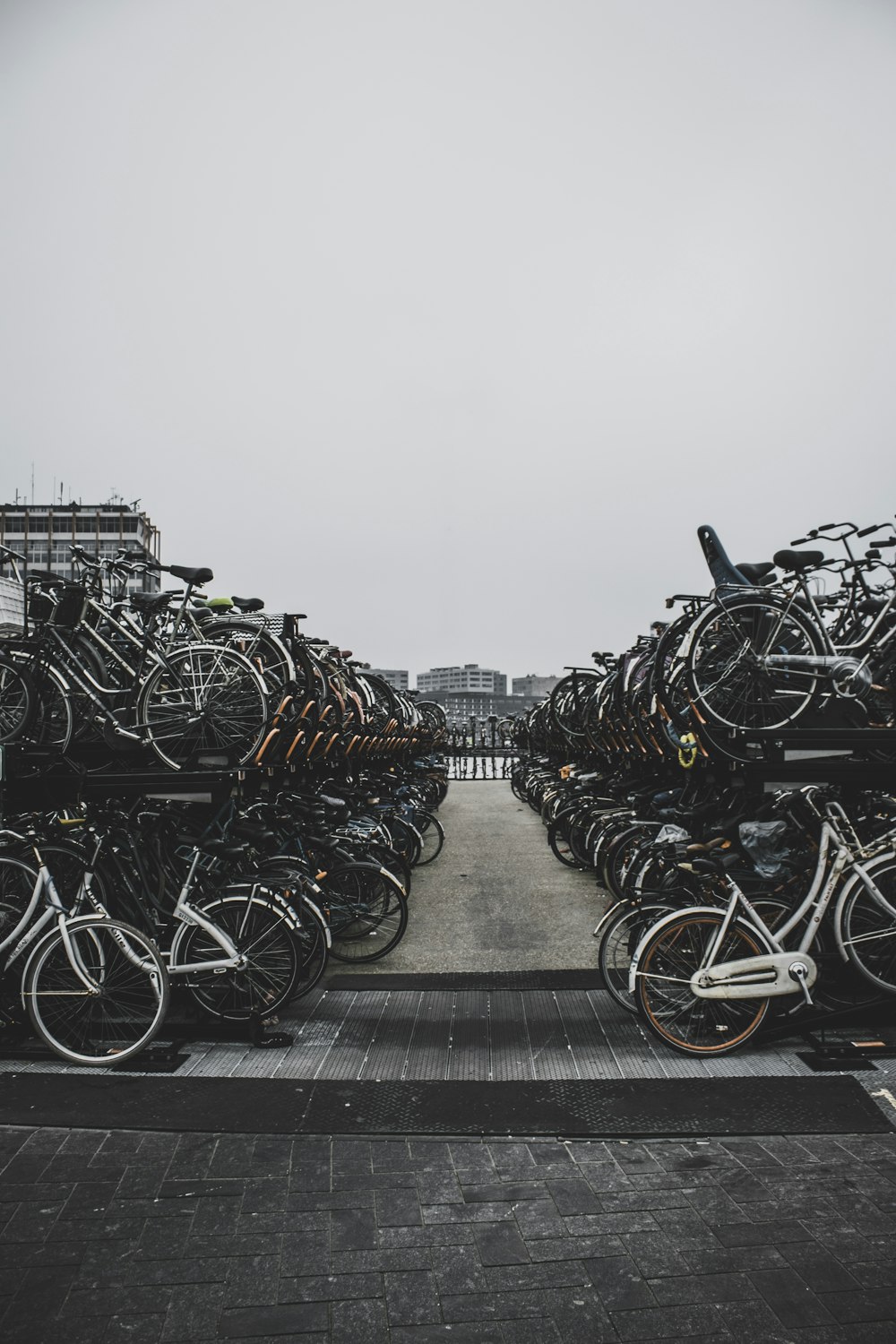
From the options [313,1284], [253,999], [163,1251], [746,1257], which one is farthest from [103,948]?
[746,1257]

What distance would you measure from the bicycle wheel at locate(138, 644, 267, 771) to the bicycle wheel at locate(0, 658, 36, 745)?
2.54ft

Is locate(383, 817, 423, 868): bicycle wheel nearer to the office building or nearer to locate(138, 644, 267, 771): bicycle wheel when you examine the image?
locate(138, 644, 267, 771): bicycle wheel

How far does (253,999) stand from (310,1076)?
68 cm

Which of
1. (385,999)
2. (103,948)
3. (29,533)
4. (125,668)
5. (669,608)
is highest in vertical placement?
(29,533)

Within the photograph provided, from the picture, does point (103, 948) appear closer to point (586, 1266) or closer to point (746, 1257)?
A: point (586, 1266)

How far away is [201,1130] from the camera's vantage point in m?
3.43

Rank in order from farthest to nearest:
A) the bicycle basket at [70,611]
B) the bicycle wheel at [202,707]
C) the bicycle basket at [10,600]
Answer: the bicycle basket at [10,600]
the bicycle basket at [70,611]
the bicycle wheel at [202,707]

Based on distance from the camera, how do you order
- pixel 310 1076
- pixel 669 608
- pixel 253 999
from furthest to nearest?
1. pixel 669 608
2. pixel 253 999
3. pixel 310 1076

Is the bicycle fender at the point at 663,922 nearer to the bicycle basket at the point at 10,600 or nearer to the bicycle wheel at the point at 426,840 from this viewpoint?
the bicycle basket at the point at 10,600

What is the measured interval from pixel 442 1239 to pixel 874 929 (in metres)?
3.03

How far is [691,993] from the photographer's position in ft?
13.9

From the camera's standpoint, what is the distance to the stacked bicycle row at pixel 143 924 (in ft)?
13.4

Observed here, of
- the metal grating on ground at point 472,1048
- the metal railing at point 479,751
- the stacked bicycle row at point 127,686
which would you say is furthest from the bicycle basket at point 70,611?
the metal railing at point 479,751

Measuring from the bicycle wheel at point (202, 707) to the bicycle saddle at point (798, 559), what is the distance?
3404mm
